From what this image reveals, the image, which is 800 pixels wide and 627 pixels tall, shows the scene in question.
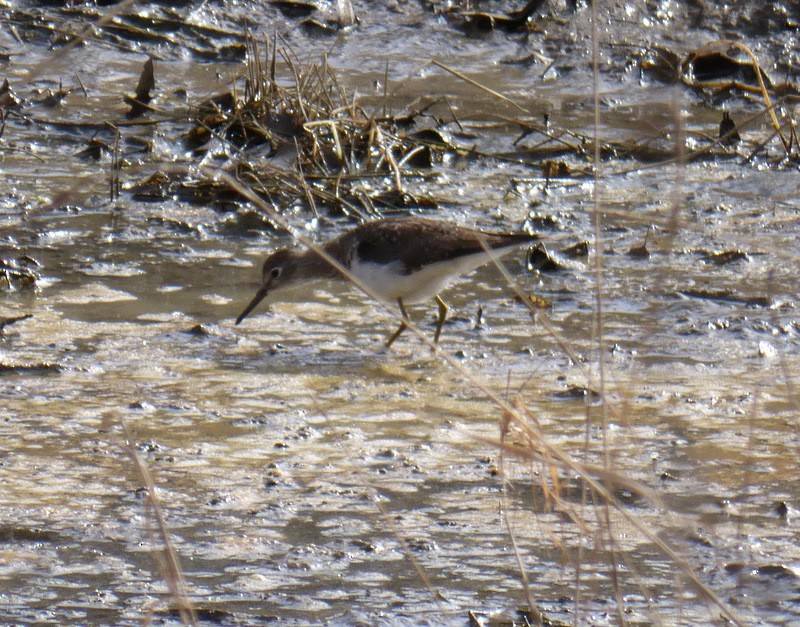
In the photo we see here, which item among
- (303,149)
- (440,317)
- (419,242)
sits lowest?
(440,317)

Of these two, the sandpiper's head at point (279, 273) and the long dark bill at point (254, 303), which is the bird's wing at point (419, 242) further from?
the long dark bill at point (254, 303)

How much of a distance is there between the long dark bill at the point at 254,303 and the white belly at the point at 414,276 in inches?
16.7

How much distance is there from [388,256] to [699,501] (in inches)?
138

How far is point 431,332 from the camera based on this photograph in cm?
612

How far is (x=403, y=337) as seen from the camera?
19.6 feet

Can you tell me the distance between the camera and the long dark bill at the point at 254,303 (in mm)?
5926

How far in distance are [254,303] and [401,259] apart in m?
0.70

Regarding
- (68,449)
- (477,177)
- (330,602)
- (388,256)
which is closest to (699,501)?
(330,602)

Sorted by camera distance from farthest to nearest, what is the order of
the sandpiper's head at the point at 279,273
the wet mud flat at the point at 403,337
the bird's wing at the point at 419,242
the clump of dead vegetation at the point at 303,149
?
1. the clump of dead vegetation at the point at 303,149
2. the sandpiper's head at the point at 279,273
3. the bird's wing at the point at 419,242
4. the wet mud flat at the point at 403,337

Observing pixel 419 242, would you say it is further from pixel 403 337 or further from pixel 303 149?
pixel 303 149

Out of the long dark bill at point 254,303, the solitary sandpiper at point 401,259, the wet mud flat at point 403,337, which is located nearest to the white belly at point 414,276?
the solitary sandpiper at point 401,259

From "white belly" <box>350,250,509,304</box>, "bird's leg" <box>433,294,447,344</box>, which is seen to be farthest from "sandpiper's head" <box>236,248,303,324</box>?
"bird's leg" <box>433,294,447,344</box>

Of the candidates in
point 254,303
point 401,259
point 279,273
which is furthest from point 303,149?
point 401,259

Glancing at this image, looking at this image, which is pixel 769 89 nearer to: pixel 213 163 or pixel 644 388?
pixel 213 163
